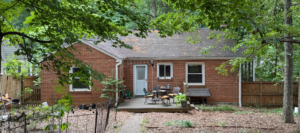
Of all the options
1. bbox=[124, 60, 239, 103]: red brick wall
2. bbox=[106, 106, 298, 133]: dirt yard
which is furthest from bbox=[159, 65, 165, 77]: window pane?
bbox=[106, 106, 298, 133]: dirt yard

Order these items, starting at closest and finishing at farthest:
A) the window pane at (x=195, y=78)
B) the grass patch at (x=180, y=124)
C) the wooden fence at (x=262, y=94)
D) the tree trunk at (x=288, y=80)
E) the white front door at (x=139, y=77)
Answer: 1. the grass patch at (x=180, y=124)
2. the tree trunk at (x=288, y=80)
3. the wooden fence at (x=262, y=94)
4. the window pane at (x=195, y=78)
5. the white front door at (x=139, y=77)

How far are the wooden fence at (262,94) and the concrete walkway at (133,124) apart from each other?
7939mm

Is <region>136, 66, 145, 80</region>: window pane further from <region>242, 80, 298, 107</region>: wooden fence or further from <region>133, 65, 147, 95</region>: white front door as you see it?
<region>242, 80, 298, 107</region>: wooden fence

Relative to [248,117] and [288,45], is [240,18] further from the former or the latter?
[248,117]

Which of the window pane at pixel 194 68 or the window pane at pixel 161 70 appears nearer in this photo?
the window pane at pixel 194 68

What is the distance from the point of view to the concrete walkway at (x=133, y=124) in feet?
27.1

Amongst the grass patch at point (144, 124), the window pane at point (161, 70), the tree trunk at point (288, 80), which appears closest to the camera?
the grass patch at point (144, 124)

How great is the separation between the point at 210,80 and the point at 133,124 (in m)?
7.65

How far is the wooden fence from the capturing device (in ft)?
47.4

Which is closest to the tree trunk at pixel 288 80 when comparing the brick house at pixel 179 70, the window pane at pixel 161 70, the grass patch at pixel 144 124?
the brick house at pixel 179 70

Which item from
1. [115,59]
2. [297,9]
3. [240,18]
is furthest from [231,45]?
[240,18]

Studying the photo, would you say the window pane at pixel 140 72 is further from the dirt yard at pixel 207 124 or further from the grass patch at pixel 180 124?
the grass patch at pixel 180 124

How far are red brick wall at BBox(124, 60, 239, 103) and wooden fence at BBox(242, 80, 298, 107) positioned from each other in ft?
2.15

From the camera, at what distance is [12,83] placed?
13.2 metres
